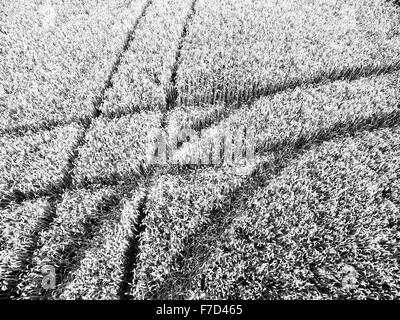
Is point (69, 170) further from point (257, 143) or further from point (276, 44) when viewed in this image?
point (276, 44)

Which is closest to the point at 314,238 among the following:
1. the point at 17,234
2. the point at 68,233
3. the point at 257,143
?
the point at 257,143

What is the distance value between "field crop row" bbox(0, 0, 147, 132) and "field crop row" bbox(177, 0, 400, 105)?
1.27 m

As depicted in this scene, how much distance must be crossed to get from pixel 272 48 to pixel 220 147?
7.59ft

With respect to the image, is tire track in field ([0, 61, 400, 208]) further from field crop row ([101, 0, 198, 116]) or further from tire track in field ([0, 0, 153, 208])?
field crop row ([101, 0, 198, 116])

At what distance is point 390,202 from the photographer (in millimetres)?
2479

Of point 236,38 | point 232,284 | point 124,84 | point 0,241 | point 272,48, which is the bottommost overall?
point 232,284

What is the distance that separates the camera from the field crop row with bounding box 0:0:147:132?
341 centimetres

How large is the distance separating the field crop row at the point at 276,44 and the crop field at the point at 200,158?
31 mm

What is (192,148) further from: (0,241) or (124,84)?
(0,241)

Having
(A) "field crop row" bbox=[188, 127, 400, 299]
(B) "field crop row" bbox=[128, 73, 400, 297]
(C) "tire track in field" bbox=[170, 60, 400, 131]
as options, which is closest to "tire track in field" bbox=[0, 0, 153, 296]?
(B) "field crop row" bbox=[128, 73, 400, 297]

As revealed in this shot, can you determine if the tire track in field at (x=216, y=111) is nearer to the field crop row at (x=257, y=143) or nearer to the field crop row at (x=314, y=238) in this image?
the field crop row at (x=257, y=143)

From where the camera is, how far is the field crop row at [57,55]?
11.2 feet

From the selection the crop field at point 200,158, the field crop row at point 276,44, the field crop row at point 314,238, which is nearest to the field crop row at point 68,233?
Answer: the crop field at point 200,158
